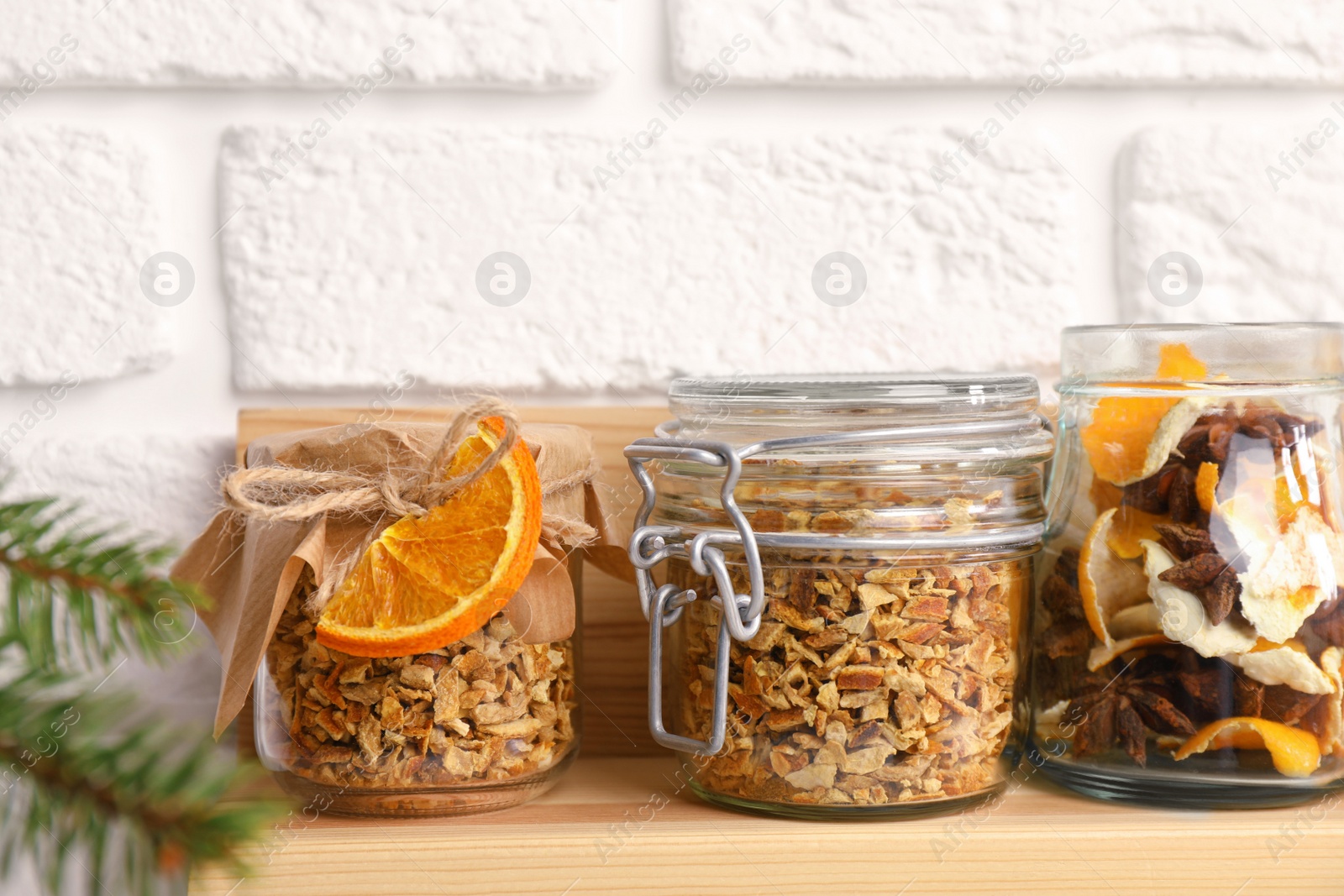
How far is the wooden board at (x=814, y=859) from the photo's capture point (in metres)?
0.46

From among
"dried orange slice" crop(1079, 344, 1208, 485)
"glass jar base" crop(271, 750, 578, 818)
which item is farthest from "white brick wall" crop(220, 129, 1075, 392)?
"glass jar base" crop(271, 750, 578, 818)

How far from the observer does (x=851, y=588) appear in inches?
18.6

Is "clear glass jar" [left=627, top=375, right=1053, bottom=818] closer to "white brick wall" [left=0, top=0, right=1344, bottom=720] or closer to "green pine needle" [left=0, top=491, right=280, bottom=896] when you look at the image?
"white brick wall" [left=0, top=0, right=1344, bottom=720]

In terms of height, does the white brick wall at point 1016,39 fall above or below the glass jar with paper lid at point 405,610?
above

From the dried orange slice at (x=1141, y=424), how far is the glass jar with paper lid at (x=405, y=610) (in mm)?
257

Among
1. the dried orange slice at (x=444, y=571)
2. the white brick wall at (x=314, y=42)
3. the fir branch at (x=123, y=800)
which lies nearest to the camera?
the fir branch at (x=123, y=800)

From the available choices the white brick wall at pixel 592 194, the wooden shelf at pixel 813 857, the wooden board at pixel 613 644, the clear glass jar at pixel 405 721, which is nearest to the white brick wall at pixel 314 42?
the white brick wall at pixel 592 194

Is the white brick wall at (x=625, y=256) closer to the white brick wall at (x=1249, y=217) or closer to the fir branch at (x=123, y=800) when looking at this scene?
the white brick wall at (x=1249, y=217)

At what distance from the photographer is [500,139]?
2.04 ft

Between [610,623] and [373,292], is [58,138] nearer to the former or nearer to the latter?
[373,292]

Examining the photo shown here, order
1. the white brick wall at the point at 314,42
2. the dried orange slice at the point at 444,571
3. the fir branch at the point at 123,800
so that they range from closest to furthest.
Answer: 1. the fir branch at the point at 123,800
2. the dried orange slice at the point at 444,571
3. the white brick wall at the point at 314,42

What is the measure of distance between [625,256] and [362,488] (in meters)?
0.23

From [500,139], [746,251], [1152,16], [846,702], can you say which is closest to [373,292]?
[500,139]

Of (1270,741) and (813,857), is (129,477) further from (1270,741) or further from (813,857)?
(1270,741)
